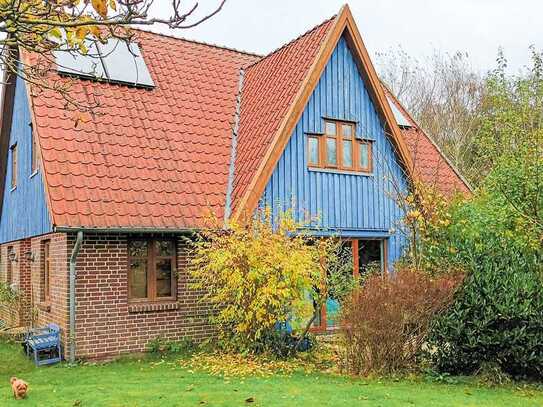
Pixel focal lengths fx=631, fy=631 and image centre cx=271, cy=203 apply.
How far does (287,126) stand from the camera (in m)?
13.8

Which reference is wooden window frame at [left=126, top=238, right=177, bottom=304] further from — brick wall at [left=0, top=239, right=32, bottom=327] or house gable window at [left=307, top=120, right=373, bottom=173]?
house gable window at [left=307, top=120, right=373, bottom=173]

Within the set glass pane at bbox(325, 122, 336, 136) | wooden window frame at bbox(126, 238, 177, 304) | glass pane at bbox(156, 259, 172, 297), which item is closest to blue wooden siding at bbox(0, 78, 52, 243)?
wooden window frame at bbox(126, 238, 177, 304)

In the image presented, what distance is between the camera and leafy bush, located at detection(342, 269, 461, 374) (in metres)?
9.62

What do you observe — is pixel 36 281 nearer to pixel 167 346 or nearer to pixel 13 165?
pixel 13 165

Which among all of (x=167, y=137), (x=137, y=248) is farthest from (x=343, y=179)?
(x=137, y=248)

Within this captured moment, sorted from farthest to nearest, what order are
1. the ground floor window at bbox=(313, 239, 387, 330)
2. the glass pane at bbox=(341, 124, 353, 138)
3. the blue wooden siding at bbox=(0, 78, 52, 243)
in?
the glass pane at bbox=(341, 124, 353, 138) < the ground floor window at bbox=(313, 239, 387, 330) < the blue wooden siding at bbox=(0, 78, 52, 243)

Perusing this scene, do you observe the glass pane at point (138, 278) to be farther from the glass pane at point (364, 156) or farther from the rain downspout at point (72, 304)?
the glass pane at point (364, 156)

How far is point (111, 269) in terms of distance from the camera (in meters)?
12.1

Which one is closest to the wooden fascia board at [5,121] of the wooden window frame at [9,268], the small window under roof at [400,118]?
the wooden window frame at [9,268]

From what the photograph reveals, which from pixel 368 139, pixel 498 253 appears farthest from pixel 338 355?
pixel 368 139

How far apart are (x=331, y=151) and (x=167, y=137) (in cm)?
384

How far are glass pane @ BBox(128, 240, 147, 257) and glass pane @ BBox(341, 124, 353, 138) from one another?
5554mm

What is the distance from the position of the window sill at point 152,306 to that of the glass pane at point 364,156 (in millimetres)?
5728

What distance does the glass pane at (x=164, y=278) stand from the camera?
12.8 metres
